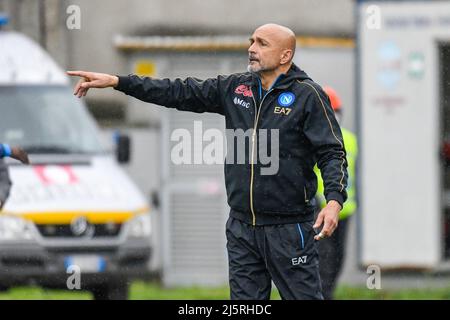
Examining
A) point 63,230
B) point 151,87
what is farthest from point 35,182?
point 151,87

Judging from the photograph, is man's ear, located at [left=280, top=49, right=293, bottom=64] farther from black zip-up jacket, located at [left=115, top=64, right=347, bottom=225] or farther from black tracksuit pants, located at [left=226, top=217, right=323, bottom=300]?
black tracksuit pants, located at [left=226, top=217, right=323, bottom=300]

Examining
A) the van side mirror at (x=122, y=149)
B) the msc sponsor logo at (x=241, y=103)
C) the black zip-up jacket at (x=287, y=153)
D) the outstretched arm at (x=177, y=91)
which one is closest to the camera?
the black zip-up jacket at (x=287, y=153)

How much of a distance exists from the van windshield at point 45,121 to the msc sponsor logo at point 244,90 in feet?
17.2

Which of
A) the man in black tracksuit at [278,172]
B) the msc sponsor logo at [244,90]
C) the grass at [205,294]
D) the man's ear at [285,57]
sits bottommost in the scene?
the grass at [205,294]

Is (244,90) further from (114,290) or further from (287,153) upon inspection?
(114,290)

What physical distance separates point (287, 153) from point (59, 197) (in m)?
4.99

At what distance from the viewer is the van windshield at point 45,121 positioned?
515 inches

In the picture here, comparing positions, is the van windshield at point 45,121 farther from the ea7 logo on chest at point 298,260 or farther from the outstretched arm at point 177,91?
the ea7 logo on chest at point 298,260

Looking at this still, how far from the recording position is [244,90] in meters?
7.98

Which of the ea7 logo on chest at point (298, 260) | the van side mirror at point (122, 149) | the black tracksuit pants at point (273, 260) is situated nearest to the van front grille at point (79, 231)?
the van side mirror at point (122, 149)

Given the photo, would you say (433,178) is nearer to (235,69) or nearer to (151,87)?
(235,69)

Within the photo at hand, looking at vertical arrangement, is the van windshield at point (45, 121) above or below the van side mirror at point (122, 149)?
above

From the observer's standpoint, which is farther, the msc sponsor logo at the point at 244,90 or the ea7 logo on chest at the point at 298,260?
the msc sponsor logo at the point at 244,90

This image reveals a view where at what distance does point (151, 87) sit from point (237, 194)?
74 cm
